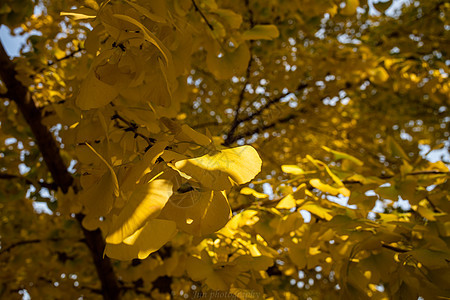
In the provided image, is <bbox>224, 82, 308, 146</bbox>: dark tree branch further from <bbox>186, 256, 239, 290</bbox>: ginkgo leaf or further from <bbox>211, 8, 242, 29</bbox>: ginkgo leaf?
<bbox>186, 256, 239, 290</bbox>: ginkgo leaf

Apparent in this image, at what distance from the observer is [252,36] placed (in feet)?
2.96

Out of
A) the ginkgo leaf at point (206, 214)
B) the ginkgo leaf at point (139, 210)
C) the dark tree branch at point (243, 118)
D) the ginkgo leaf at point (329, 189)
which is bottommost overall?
the dark tree branch at point (243, 118)

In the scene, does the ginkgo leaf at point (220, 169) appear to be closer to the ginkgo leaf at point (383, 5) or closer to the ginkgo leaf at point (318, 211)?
the ginkgo leaf at point (318, 211)

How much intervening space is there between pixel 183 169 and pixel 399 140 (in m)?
3.56

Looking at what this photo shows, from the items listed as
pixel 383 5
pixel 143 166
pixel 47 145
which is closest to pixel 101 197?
pixel 143 166

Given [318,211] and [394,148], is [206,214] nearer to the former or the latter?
[318,211]

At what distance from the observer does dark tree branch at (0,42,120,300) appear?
1.23 metres

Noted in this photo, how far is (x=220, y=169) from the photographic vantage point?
1.32 feet

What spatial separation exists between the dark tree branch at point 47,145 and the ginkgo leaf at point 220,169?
3.47 feet

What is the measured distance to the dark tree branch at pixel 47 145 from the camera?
48.4 inches

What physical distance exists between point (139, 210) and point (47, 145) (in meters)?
1.11

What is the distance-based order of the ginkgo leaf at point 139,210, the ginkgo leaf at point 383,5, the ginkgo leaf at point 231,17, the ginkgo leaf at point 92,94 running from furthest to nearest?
the ginkgo leaf at point 383,5
the ginkgo leaf at point 231,17
the ginkgo leaf at point 92,94
the ginkgo leaf at point 139,210

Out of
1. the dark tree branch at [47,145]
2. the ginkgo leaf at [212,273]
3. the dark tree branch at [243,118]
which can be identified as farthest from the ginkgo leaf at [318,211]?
the dark tree branch at [47,145]

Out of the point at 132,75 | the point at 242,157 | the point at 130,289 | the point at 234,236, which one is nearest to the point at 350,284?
the point at 234,236
